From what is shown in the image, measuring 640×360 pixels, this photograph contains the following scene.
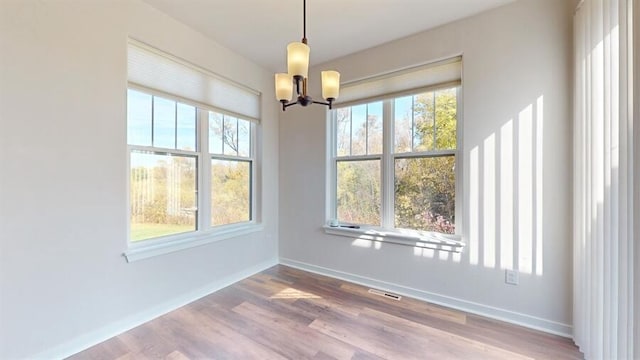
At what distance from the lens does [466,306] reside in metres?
2.40

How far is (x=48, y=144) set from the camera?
171cm

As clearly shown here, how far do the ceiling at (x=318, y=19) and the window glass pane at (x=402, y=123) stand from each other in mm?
702

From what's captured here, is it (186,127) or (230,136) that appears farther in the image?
(230,136)

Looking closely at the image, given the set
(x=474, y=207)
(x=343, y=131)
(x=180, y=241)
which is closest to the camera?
(x=474, y=207)

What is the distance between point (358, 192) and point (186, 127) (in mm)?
2106

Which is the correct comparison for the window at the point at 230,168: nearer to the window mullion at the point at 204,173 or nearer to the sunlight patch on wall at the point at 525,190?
the window mullion at the point at 204,173

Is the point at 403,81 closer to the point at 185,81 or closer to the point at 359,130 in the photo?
the point at 359,130

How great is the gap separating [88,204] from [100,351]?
3.55ft

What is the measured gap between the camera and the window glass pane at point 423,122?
2.67 meters

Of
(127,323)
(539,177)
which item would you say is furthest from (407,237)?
(127,323)

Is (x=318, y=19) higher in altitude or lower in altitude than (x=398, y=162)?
higher

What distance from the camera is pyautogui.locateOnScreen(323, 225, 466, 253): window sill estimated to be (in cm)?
248

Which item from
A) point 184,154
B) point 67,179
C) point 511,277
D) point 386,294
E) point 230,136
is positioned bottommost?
point 386,294

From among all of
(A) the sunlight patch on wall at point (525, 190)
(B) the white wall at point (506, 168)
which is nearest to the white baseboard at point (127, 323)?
(B) the white wall at point (506, 168)
